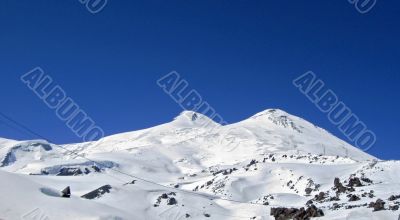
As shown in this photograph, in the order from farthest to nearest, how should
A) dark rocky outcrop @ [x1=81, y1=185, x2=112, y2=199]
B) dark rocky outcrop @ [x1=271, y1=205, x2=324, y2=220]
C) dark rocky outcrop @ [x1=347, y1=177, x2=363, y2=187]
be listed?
dark rocky outcrop @ [x1=81, y1=185, x2=112, y2=199]
dark rocky outcrop @ [x1=347, y1=177, x2=363, y2=187]
dark rocky outcrop @ [x1=271, y1=205, x2=324, y2=220]

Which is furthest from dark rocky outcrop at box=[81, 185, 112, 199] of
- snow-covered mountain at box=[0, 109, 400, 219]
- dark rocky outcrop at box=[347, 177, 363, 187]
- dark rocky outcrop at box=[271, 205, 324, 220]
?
dark rocky outcrop at box=[347, 177, 363, 187]

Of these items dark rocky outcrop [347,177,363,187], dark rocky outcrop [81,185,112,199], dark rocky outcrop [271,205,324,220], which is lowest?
dark rocky outcrop [81,185,112,199]

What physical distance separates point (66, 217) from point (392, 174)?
7019cm

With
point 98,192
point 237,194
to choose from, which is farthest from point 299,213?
point 237,194

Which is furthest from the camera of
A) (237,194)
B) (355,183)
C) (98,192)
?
(237,194)

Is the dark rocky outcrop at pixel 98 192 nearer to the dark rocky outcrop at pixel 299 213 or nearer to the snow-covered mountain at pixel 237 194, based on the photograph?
the snow-covered mountain at pixel 237 194

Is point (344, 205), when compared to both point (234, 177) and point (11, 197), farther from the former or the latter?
point (234, 177)

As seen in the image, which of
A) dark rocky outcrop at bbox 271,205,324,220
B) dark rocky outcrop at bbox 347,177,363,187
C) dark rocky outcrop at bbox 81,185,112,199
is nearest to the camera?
dark rocky outcrop at bbox 271,205,324,220

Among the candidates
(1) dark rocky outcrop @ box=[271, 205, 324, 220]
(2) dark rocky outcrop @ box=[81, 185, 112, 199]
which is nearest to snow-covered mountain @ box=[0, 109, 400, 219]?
(2) dark rocky outcrop @ box=[81, 185, 112, 199]

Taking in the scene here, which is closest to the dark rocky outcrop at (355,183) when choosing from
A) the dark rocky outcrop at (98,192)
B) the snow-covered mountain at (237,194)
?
the snow-covered mountain at (237,194)

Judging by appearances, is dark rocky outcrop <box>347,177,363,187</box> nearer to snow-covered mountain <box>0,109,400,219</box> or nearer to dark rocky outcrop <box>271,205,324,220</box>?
snow-covered mountain <box>0,109,400,219</box>

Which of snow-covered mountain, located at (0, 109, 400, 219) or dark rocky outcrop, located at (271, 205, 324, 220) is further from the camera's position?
dark rocky outcrop, located at (271, 205, 324, 220)

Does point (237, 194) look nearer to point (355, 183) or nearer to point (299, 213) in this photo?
point (355, 183)

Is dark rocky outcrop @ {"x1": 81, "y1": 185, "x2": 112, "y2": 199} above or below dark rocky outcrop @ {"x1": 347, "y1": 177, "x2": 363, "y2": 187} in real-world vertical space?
below
